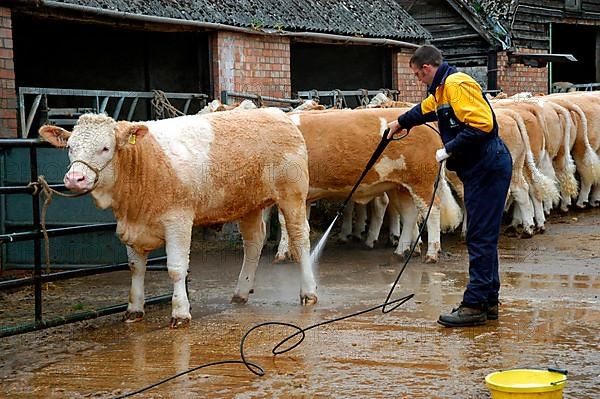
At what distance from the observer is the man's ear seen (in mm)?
7188

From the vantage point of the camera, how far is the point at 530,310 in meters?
7.68

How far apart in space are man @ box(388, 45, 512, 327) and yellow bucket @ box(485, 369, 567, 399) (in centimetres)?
207

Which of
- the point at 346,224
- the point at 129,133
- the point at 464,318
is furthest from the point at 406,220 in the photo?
the point at 129,133

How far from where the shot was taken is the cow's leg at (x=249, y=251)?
8.45 m

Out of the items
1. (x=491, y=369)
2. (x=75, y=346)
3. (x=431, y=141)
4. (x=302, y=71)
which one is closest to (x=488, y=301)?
(x=491, y=369)

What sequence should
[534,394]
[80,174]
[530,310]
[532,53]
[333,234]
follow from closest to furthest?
[534,394] → [80,174] → [530,310] → [333,234] → [532,53]

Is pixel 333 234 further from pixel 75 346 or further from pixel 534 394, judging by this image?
pixel 534 394

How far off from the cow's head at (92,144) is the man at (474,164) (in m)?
2.30

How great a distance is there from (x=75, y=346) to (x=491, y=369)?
9.97 ft

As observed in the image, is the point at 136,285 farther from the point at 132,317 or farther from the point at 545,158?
the point at 545,158

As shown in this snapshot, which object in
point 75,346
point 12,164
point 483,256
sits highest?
point 12,164

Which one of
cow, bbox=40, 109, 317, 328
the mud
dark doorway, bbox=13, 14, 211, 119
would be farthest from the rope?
cow, bbox=40, 109, 317, 328

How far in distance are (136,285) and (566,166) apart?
902cm

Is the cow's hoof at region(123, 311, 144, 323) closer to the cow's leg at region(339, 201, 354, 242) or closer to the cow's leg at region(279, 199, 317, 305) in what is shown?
the cow's leg at region(279, 199, 317, 305)
